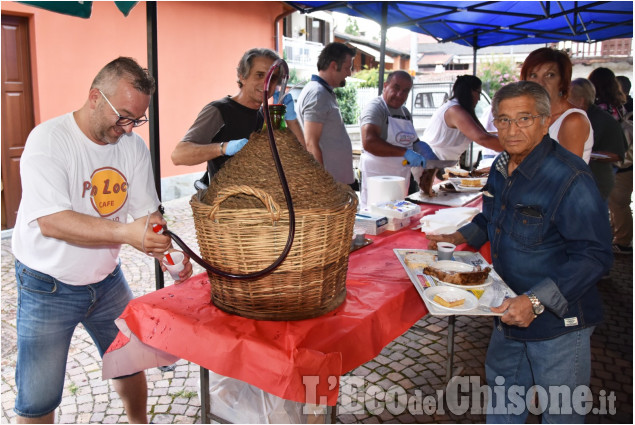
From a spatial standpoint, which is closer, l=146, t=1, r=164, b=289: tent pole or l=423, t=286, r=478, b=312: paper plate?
l=423, t=286, r=478, b=312: paper plate

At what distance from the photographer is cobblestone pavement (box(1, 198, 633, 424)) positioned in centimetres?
286

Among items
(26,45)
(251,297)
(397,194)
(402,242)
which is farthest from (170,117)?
(251,297)

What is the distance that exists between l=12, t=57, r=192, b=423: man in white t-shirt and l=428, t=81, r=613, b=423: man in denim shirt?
1.38 m

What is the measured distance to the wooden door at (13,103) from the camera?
5891 mm

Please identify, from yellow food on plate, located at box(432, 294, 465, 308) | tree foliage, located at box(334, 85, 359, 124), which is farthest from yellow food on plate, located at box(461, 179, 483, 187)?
tree foliage, located at box(334, 85, 359, 124)

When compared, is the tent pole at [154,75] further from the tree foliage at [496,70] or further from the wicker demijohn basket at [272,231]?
the tree foliage at [496,70]

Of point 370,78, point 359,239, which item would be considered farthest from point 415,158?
point 370,78

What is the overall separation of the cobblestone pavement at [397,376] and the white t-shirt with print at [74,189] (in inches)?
47.0

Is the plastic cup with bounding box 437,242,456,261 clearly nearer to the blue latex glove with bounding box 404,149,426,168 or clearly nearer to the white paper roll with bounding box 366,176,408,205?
the white paper roll with bounding box 366,176,408,205

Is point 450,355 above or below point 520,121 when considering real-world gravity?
below

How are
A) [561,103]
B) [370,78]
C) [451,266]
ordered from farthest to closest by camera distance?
[370,78] → [561,103] → [451,266]

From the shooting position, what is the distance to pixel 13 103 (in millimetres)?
6039

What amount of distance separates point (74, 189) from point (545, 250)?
1.91m

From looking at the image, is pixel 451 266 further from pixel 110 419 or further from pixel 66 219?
pixel 110 419
